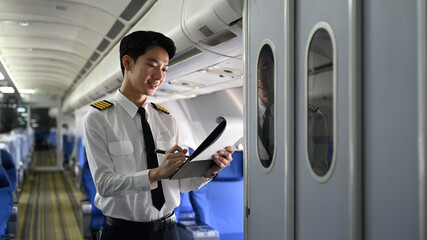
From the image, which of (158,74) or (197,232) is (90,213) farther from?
(158,74)

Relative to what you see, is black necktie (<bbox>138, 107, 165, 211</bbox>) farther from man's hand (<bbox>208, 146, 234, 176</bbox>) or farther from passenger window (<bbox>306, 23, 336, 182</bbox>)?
passenger window (<bbox>306, 23, 336, 182</bbox>)

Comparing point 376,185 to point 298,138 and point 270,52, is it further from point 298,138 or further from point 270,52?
point 270,52

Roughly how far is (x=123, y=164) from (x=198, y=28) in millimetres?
1111

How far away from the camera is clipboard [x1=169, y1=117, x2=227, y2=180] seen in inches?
69.8

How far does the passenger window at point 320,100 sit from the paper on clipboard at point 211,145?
36cm

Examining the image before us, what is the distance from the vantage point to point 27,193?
10250 millimetres

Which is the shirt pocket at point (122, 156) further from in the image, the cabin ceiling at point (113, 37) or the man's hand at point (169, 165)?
the cabin ceiling at point (113, 37)

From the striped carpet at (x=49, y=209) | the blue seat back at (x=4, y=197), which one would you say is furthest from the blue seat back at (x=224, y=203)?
the striped carpet at (x=49, y=209)

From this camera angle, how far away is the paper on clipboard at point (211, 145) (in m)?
1.78

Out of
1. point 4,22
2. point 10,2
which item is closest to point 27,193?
point 4,22

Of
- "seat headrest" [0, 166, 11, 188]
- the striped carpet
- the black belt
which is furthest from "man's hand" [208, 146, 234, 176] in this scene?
the striped carpet

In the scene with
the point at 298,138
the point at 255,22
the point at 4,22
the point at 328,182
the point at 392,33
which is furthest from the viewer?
the point at 4,22

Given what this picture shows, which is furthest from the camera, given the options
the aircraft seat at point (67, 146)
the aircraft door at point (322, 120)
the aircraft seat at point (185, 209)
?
the aircraft seat at point (67, 146)

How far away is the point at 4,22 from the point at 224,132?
197 inches
